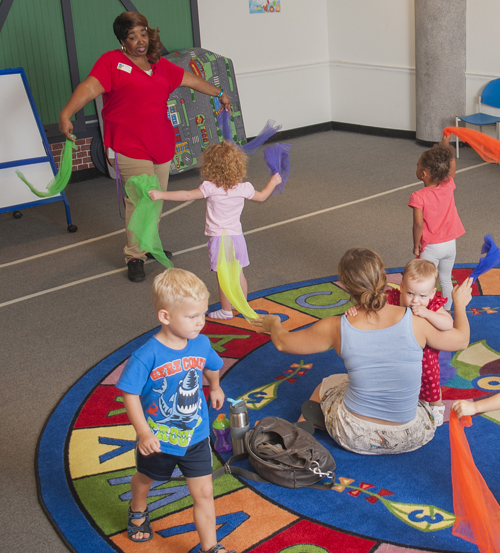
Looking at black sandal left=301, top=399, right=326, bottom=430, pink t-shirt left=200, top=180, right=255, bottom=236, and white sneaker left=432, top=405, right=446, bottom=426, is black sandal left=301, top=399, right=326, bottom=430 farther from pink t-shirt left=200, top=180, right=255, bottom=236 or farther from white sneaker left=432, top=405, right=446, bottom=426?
pink t-shirt left=200, top=180, right=255, bottom=236

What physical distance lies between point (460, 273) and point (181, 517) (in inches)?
120

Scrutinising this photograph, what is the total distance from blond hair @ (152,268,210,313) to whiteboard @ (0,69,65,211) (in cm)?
463

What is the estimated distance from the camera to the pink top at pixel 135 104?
16.6 ft

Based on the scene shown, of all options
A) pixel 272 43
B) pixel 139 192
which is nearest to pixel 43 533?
pixel 139 192

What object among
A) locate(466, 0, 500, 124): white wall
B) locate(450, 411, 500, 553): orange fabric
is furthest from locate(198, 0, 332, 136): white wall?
locate(450, 411, 500, 553): orange fabric

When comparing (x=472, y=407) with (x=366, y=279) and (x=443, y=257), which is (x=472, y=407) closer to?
(x=366, y=279)

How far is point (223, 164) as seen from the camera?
13.5 ft

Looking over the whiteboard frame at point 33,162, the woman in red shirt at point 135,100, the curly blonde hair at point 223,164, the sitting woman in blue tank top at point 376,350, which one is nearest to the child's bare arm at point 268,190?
the curly blonde hair at point 223,164

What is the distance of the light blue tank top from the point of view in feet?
8.90

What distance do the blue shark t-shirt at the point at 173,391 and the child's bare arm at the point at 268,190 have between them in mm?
1988

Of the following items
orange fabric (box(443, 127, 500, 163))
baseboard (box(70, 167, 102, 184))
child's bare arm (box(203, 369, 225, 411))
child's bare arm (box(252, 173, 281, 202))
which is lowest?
baseboard (box(70, 167, 102, 184))

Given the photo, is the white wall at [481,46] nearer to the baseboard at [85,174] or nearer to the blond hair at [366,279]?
the baseboard at [85,174]

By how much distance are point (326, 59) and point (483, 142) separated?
665 centimetres

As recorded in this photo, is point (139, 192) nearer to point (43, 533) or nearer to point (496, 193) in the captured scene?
point (43, 533)
